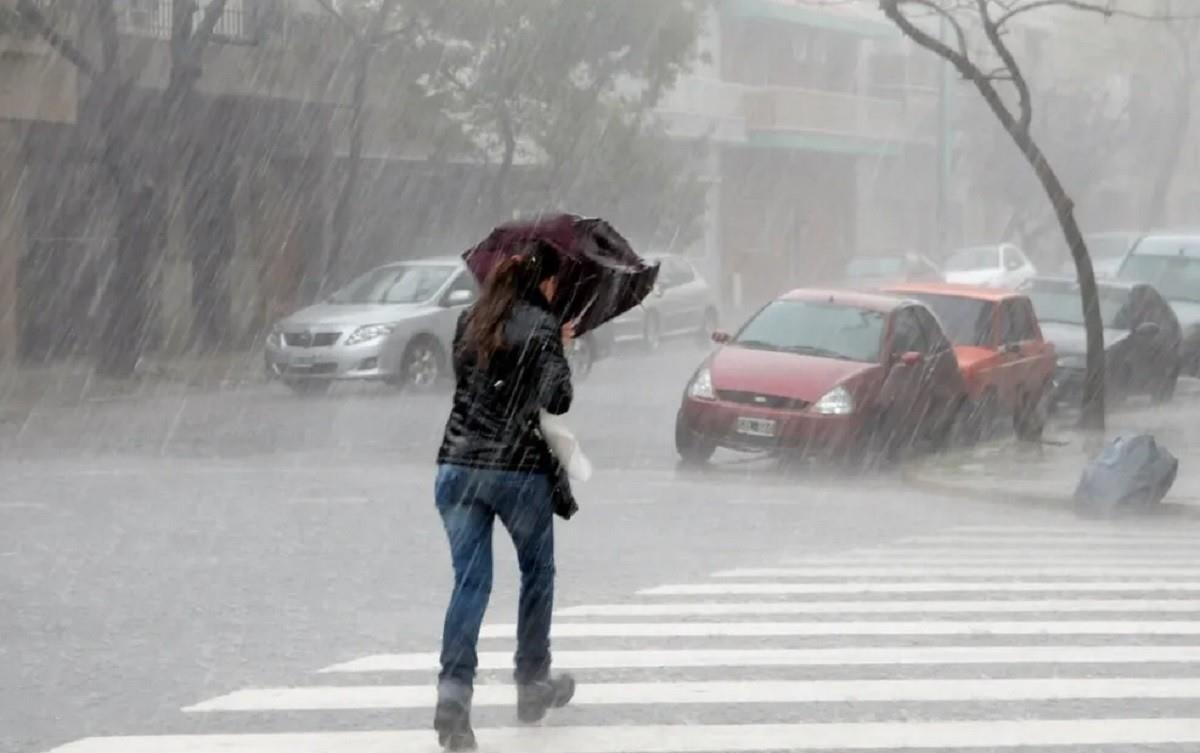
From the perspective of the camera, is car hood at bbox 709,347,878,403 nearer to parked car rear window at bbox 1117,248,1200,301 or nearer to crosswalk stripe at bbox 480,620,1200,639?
crosswalk stripe at bbox 480,620,1200,639

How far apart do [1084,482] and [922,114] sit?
152 feet

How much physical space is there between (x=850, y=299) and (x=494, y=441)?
12.6 metres

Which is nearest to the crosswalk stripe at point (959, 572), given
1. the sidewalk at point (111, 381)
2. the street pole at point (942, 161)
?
the sidewalk at point (111, 381)

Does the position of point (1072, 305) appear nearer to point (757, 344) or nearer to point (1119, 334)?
point (1119, 334)

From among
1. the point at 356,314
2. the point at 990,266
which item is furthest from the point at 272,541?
the point at 990,266

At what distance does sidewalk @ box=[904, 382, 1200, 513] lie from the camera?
1661cm

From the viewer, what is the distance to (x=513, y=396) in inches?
286

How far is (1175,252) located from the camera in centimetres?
3141

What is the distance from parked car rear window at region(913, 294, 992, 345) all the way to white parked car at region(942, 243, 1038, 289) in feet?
74.7

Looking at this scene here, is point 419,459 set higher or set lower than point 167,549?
lower

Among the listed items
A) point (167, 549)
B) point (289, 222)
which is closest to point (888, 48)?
point (289, 222)

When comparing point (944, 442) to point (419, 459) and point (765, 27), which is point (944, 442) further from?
point (765, 27)

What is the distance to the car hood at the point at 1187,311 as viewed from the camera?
2920cm

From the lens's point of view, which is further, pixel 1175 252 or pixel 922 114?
pixel 922 114
